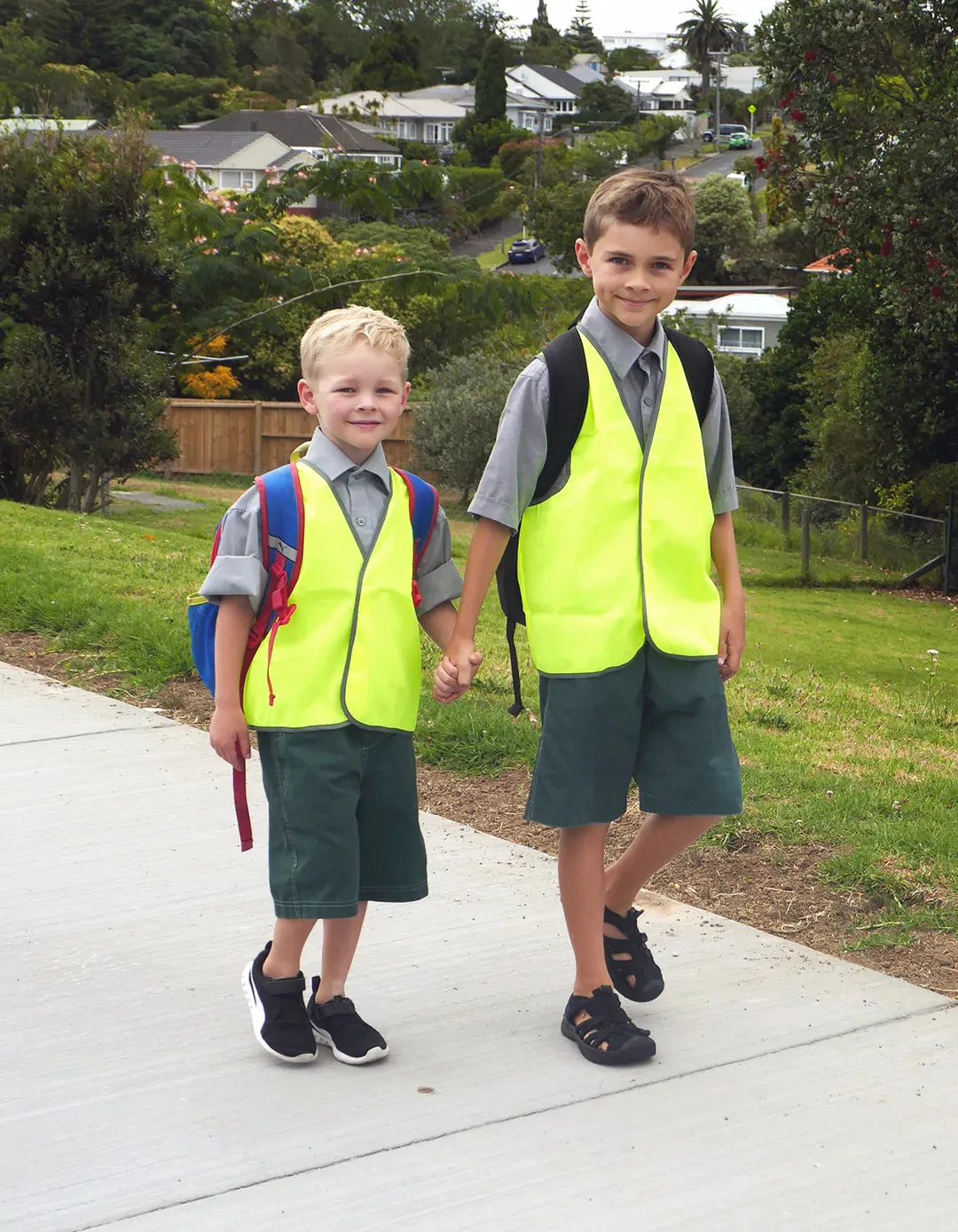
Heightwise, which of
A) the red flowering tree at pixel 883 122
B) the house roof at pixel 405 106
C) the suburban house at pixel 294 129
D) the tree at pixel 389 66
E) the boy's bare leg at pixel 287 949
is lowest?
the boy's bare leg at pixel 287 949

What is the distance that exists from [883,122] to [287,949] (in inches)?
560

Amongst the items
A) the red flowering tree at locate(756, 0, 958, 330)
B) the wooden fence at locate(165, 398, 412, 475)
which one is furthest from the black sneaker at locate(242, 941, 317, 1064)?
the wooden fence at locate(165, 398, 412, 475)

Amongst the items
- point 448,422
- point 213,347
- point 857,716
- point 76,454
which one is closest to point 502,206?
point 448,422

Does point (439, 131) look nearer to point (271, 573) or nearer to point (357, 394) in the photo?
point (357, 394)

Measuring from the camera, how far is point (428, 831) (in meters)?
4.64

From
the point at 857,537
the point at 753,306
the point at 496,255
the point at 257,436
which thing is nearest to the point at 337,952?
the point at 857,537

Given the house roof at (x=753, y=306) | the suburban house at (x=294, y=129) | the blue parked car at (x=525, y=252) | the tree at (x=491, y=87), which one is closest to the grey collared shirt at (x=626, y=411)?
the house roof at (x=753, y=306)

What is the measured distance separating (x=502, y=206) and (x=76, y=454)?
71.9 meters

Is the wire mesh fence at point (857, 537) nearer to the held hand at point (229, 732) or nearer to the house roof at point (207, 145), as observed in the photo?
the held hand at point (229, 732)

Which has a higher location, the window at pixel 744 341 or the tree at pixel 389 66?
the tree at pixel 389 66

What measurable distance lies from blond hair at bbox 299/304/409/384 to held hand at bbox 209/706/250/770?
0.70 m

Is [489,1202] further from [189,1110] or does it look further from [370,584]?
[370,584]

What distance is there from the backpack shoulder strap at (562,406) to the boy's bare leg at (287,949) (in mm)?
1005

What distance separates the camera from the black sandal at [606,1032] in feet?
10.2
